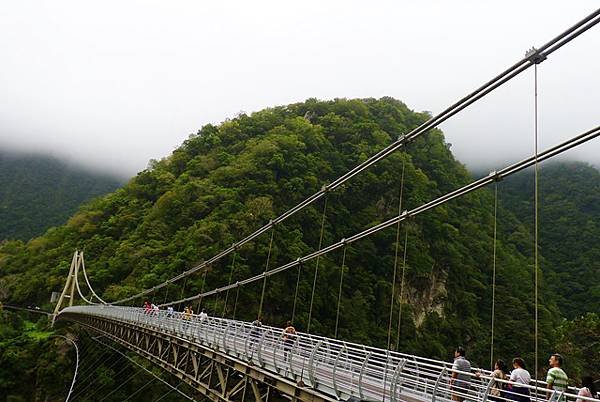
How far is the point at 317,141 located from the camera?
51.2 meters

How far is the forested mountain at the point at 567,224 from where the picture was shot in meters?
40.9

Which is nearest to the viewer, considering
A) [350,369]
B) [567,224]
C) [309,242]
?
[350,369]

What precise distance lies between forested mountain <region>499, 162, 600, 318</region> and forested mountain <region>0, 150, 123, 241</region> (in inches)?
2297

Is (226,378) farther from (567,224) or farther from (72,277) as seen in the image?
(567,224)

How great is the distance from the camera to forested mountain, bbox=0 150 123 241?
215 ft

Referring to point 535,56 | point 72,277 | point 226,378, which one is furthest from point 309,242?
point 535,56

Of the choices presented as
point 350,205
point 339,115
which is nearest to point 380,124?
point 339,115

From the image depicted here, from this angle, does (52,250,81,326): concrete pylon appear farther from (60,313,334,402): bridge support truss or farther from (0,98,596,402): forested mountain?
(60,313,334,402): bridge support truss

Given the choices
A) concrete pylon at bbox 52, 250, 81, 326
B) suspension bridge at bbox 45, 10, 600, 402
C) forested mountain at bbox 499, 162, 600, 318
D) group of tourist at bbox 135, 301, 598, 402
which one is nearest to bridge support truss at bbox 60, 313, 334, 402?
suspension bridge at bbox 45, 10, 600, 402

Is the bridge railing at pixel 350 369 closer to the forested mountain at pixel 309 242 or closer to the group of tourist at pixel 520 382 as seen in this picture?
the group of tourist at pixel 520 382

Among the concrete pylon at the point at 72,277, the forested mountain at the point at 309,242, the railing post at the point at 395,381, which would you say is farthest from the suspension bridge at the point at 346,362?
the concrete pylon at the point at 72,277

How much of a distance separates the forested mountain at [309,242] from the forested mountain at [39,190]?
1531 cm

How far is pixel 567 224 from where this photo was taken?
47844 millimetres

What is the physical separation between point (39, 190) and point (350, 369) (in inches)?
3165
